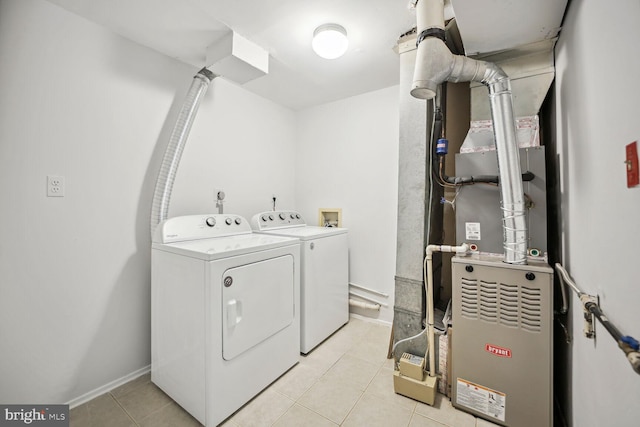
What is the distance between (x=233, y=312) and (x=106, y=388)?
44.7 inches

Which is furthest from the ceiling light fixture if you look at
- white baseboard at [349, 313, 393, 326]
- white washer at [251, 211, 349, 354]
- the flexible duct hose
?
white baseboard at [349, 313, 393, 326]

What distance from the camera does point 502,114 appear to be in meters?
1.42

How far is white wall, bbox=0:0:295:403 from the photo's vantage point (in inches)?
55.1

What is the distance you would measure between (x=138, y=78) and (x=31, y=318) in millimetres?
1689

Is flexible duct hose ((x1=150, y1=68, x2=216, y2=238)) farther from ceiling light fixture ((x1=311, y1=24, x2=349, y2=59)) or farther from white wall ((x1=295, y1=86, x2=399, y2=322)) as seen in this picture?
white wall ((x1=295, y1=86, x2=399, y2=322))

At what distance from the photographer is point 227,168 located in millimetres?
2486

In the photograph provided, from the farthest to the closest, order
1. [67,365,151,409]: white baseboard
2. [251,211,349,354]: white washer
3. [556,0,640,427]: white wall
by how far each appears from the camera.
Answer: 1. [251,211,349,354]: white washer
2. [67,365,151,409]: white baseboard
3. [556,0,640,427]: white wall

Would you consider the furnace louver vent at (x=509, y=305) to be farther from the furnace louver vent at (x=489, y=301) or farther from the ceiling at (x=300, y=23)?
the ceiling at (x=300, y=23)

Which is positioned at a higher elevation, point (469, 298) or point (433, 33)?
point (433, 33)

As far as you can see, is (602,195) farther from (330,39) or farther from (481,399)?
(330,39)

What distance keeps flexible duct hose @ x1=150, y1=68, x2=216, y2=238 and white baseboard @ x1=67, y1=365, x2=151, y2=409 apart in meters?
1.04

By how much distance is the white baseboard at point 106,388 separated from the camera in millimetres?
1571

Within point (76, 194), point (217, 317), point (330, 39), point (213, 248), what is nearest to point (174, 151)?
point (76, 194)

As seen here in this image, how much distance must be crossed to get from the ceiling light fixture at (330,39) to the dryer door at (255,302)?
4.95 feet
